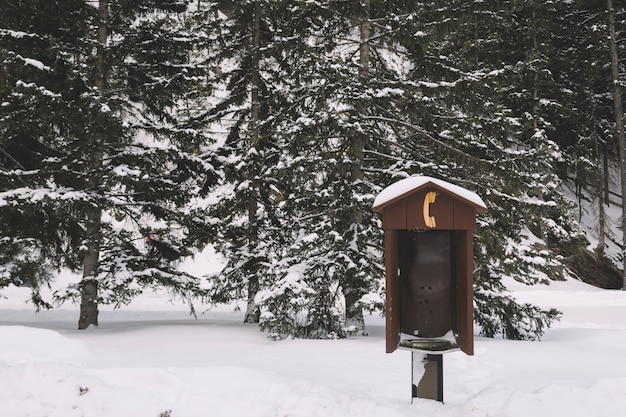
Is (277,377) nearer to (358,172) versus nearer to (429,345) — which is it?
(429,345)

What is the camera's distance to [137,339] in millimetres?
8734

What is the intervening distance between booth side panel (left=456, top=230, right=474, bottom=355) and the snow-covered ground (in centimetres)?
58

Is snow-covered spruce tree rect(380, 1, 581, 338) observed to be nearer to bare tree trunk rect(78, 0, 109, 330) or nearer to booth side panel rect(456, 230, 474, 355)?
booth side panel rect(456, 230, 474, 355)

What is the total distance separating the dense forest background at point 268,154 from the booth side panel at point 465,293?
339 cm

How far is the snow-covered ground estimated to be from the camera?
439 cm

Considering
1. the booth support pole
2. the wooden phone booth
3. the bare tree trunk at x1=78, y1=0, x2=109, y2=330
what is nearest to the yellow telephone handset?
the wooden phone booth

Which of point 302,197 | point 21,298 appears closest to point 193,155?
point 302,197

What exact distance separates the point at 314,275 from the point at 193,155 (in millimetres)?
4543

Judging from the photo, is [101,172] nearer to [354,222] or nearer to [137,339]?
[137,339]

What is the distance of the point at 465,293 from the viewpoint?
183 inches

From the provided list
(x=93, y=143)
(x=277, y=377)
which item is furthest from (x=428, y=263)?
(x=93, y=143)

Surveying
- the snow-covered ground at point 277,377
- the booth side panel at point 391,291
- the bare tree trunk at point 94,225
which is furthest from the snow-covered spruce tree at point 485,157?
the bare tree trunk at point 94,225

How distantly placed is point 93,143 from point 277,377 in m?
7.49

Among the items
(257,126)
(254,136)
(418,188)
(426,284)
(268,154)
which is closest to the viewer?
(418,188)
